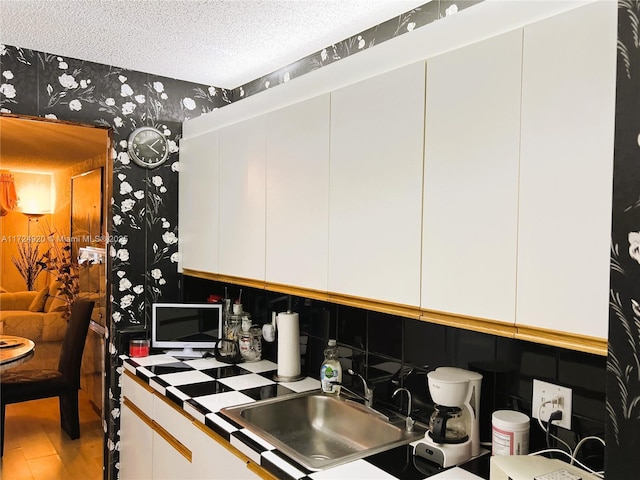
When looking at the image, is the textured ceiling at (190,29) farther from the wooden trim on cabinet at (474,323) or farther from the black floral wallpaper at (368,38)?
the wooden trim on cabinet at (474,323)

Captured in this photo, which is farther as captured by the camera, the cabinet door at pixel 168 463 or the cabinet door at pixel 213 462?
the cabinet door at pixel 168 463

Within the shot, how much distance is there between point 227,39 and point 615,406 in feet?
7.74

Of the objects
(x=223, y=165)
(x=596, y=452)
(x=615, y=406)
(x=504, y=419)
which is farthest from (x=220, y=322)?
(x=615, y=406)

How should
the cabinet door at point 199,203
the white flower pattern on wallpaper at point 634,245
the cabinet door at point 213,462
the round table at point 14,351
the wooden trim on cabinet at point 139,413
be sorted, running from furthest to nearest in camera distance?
the round table at point 14,351, the cabinet door at point 199,203, the wooden trim on cabinet at point 139,413, the cabinet door at point 213,462, the white flower pattern on wallpaper at point 634,245

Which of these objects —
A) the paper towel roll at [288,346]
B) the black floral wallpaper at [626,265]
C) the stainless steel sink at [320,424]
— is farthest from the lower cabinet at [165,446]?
the black floral wallpaper at [626,265]

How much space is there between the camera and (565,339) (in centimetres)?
129

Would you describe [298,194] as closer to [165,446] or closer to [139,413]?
[165,446]

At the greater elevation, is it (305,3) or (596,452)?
(305,3)

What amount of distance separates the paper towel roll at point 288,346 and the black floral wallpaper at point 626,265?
1.82 meters

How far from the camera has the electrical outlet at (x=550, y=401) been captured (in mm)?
1571

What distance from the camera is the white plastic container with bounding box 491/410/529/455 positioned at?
1.55 metres

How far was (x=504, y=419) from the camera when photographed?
1.58 metres

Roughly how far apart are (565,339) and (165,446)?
1879 millimetres

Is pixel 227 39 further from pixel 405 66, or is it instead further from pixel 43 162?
pixel 43 162
